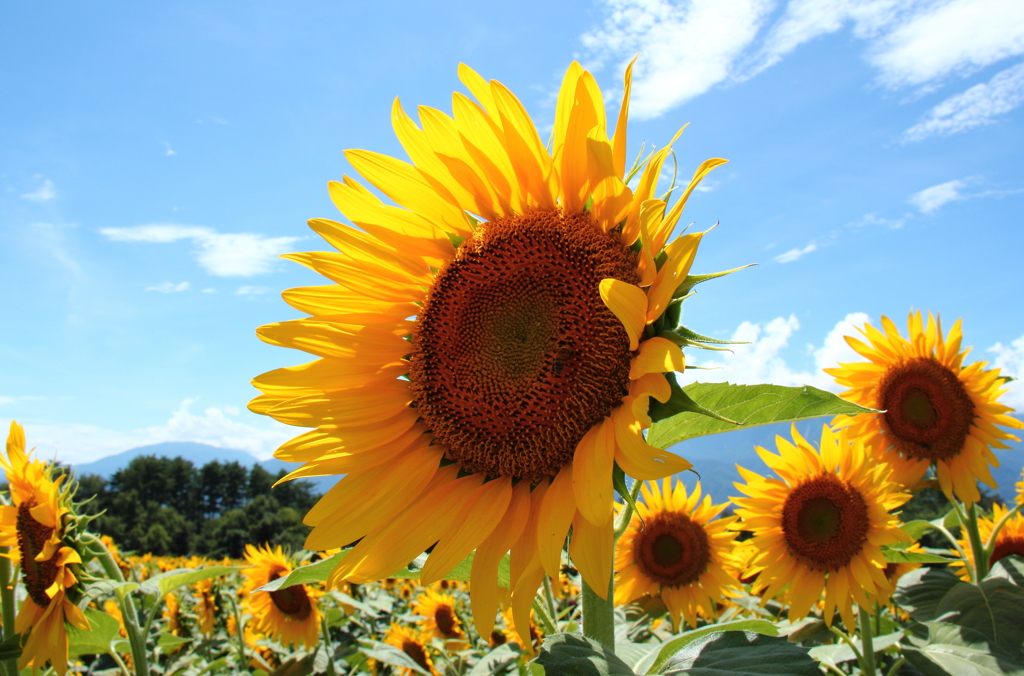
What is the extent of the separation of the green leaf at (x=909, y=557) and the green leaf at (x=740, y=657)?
2.12 metres

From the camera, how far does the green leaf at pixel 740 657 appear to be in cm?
155

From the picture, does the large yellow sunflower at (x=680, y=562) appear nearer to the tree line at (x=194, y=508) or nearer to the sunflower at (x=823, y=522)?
the sunflower at (x=823, y=522)

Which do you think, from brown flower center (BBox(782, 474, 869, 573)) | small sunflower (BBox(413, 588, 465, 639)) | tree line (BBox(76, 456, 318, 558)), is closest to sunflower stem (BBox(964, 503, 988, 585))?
brown flower center (BBox(782, 474, 869, 573))

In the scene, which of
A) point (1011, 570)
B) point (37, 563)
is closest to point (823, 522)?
point (1011, 570)

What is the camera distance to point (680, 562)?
4.71 meters

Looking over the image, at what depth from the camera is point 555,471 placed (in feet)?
6.07

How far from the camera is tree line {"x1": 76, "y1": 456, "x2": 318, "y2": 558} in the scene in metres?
44.3

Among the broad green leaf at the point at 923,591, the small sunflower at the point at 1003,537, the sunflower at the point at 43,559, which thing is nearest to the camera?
the broad green leaf at the point at 923,591

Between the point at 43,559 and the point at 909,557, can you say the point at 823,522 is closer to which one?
the point at 909,557

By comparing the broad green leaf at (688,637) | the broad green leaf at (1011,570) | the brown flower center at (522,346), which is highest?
the brown flower center at (522,346)

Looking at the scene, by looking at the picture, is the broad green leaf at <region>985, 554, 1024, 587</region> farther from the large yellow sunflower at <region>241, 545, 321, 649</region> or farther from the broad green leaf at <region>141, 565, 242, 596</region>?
the large yellow sunflower at <region>241, 545, 321, 649</region>

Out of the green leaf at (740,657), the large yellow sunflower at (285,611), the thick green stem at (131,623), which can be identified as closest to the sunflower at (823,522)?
the green leaf at (740,657)

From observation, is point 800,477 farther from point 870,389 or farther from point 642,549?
point 642,549

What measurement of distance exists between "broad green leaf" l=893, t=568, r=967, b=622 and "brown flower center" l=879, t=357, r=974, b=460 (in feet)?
2.79
